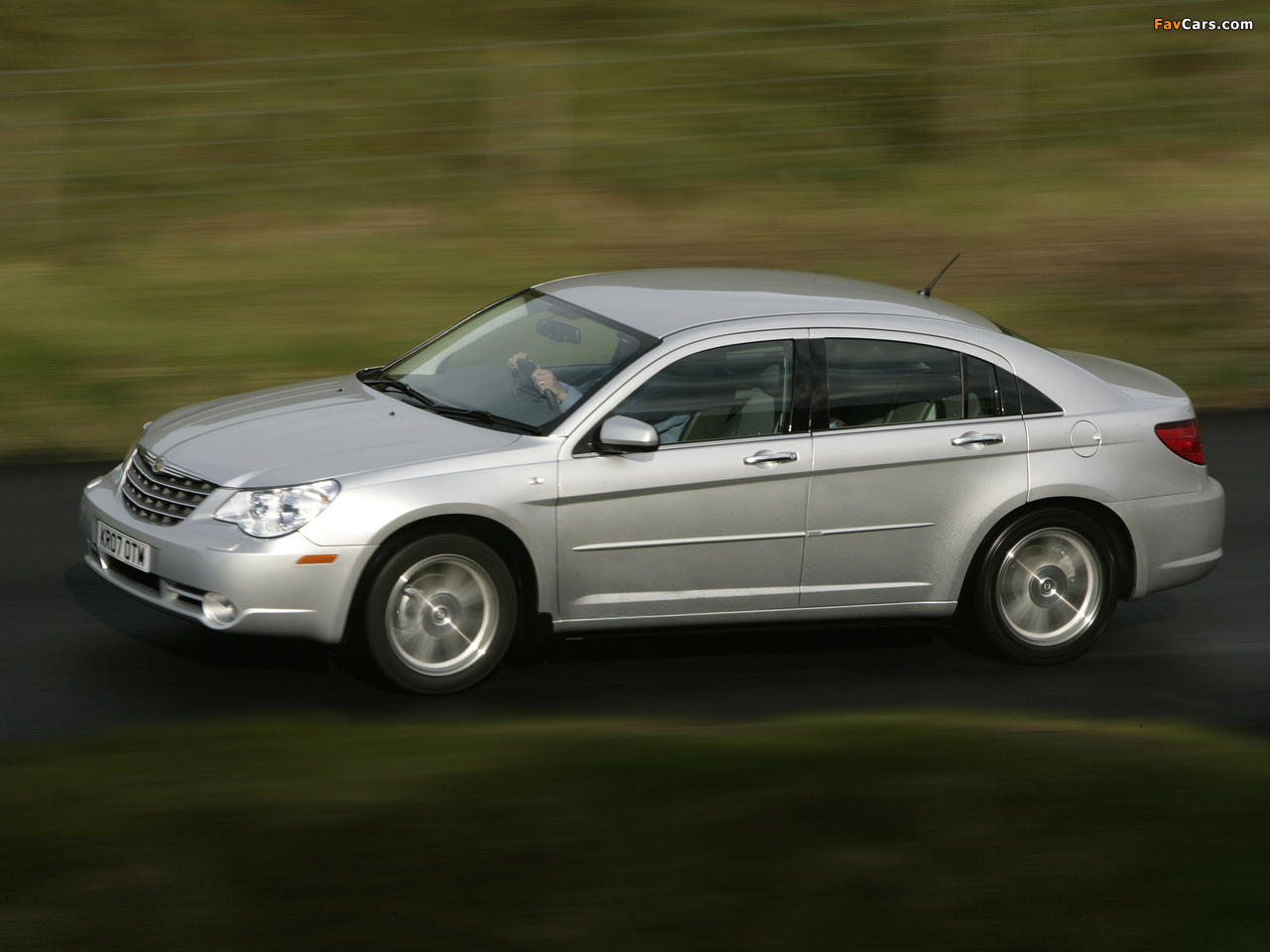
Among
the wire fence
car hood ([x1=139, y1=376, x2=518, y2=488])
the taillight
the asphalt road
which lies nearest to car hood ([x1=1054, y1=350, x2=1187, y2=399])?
the taillight

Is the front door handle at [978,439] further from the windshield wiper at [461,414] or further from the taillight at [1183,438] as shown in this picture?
the windshield wiper at [461,414]

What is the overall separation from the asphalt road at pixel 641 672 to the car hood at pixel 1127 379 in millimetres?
1205

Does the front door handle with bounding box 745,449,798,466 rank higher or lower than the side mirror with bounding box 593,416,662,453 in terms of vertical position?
lower

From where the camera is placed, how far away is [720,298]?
7.33 meters

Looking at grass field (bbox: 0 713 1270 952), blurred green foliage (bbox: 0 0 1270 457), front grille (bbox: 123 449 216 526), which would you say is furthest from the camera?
blurred green foliage (bbox: 0 0 1270 457)

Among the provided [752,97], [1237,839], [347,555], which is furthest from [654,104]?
[1237,839]

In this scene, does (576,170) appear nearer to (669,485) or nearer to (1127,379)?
(1127,379)

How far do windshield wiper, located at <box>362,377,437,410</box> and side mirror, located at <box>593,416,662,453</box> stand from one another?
0.91 m

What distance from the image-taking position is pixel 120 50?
1853 cm

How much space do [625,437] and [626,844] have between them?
2.43 m

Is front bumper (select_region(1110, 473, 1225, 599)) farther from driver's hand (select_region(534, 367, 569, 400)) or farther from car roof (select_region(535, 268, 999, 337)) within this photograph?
driver's hand (select_region(534, 367, 569, 400))
